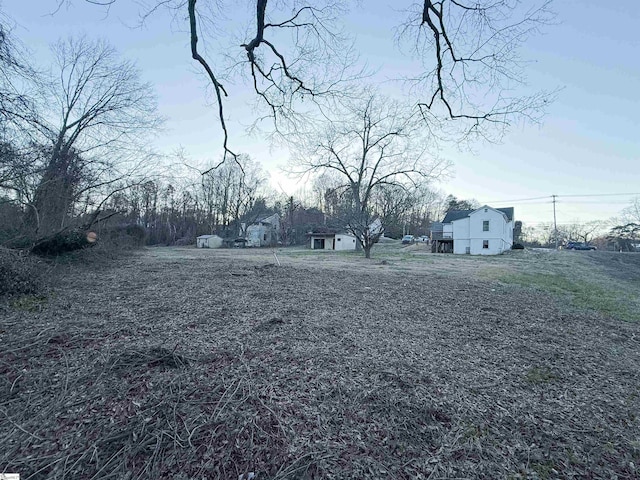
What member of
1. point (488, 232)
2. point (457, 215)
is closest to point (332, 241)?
point (457, 215)

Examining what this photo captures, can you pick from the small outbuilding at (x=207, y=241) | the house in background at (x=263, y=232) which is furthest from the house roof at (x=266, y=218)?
the small outbuilding at (x=207, y=241)

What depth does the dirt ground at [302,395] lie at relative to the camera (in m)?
1.64

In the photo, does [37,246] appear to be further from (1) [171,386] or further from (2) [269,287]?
(1) [171,386]

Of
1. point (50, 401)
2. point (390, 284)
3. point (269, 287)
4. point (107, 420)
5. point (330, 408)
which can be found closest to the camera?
point (107, 420)

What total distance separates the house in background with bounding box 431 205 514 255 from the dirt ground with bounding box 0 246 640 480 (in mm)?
28024

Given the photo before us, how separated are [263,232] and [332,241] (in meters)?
13.1

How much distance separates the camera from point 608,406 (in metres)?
2.34

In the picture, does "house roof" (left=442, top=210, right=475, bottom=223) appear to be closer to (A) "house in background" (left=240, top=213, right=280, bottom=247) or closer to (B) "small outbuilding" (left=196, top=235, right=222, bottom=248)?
(A) "house in background" (left=240, top=213, right=280, bottom=247)

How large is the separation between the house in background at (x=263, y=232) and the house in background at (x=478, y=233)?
993 inches

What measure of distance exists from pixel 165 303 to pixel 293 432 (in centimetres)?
346

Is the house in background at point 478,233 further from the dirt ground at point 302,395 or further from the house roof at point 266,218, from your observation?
the dirt ground at point 302,395

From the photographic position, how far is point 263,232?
45.8 m

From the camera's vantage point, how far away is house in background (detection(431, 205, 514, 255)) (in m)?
29.2

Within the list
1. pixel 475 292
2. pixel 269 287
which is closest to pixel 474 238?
pixel 475 292
